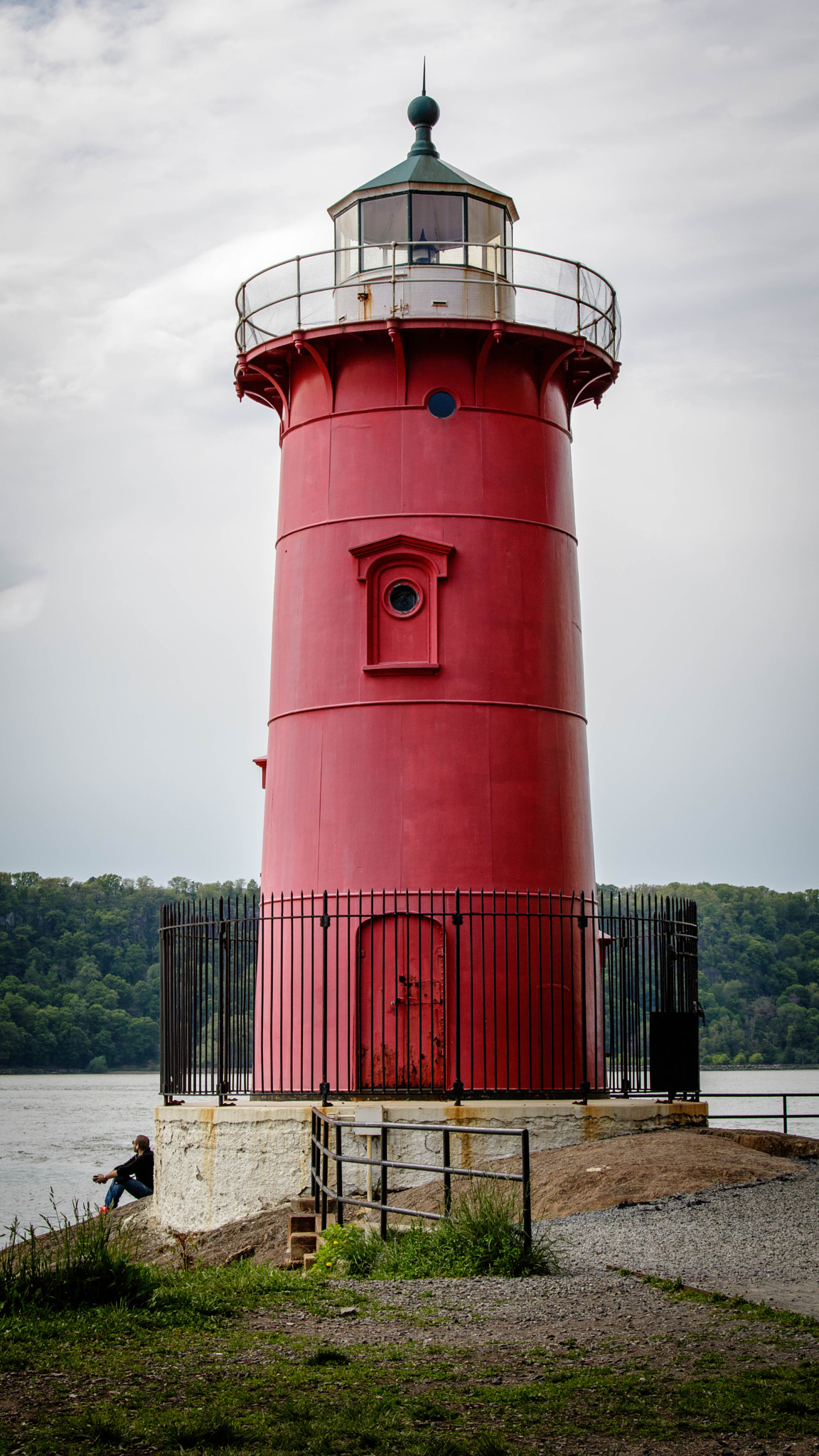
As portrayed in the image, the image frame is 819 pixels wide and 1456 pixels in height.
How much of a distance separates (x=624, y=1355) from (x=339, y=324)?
1245 centimetres

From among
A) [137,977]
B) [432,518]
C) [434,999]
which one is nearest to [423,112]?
[432,518]

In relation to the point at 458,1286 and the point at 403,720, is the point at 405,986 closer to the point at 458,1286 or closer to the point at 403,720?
the point at 403,720

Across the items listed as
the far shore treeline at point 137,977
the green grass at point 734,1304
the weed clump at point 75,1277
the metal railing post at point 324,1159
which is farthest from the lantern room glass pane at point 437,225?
the far shore treeline at point 137,977

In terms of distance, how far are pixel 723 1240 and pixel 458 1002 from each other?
184 inches

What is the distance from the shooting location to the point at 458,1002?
49.2 ft

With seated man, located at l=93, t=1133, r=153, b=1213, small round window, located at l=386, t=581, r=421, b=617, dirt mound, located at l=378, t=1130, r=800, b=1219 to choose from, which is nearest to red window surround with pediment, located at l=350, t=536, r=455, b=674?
small round window, located at l=386, t=581, r=421, b=617

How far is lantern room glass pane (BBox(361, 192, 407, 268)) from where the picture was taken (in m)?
17.8

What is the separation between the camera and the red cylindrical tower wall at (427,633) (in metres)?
16.7

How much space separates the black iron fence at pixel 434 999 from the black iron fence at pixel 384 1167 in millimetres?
1226

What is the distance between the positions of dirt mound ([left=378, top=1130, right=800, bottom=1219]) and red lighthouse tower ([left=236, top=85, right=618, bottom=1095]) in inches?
86.7

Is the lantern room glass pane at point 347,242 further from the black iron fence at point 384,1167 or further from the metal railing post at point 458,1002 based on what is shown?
the black iron fence at point 384,1167

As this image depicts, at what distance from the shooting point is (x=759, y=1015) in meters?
78.9

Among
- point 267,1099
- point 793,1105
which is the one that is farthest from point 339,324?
point 793,1105

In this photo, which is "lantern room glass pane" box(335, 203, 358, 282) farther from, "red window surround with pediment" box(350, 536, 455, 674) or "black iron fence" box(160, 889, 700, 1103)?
"black iron fence" box(160, 889, 700, 1103)
